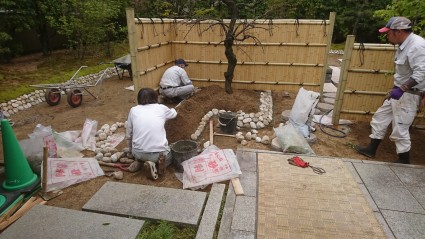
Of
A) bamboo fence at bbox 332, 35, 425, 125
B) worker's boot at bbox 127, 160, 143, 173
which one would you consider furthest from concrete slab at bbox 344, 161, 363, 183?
worker's boot at bbox 127, 160, 143, 173

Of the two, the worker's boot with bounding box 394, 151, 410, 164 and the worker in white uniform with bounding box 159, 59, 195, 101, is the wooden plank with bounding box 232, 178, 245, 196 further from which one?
the worker in white uniform with bounding box 159, 59, 195, 101

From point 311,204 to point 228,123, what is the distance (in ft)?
8.77

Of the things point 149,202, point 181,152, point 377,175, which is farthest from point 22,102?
point 377,175

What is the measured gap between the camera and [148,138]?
13.5ft

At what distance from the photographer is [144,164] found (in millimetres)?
4137

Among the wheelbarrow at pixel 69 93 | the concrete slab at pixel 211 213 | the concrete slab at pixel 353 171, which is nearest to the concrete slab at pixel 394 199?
the concrete slab at pixel 353 171

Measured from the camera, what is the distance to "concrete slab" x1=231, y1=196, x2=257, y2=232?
9.75ft

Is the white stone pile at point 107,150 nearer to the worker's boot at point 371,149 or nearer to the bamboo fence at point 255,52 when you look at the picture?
the bamboo fence at point 255,52

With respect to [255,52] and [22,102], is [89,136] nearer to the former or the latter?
[22,102]

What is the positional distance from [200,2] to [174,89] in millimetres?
9931

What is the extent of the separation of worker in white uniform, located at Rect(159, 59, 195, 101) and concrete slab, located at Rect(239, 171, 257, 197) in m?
4.10

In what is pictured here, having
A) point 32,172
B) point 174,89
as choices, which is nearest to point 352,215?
point 32,172

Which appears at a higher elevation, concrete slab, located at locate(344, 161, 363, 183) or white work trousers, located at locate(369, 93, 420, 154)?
white work trousers, located at locate(369, 93, 420, 154)

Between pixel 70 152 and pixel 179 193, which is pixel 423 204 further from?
pixel 70 152
